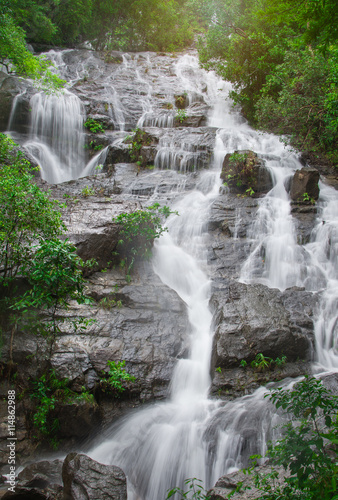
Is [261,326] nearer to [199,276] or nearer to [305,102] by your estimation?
[199,276]

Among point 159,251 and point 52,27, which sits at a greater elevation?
point 52,27

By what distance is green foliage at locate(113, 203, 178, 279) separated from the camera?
8.27 meters

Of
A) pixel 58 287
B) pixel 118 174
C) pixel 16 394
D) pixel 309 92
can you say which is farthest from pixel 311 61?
pixel 16 394

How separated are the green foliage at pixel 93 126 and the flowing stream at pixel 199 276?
1.64 feet

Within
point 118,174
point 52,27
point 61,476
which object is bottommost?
point 61,476

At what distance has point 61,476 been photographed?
168 inches

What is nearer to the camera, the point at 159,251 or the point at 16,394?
the point at 16,394

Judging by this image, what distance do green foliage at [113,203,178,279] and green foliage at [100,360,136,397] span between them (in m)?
2.68

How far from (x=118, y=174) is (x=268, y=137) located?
744 centimetres

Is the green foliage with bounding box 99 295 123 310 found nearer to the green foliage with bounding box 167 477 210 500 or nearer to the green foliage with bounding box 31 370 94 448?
the green foliage with bounding box 31 370 94 448

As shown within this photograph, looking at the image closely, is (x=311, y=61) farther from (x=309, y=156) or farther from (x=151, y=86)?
(x=151, y=86)

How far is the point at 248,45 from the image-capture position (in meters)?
16.8

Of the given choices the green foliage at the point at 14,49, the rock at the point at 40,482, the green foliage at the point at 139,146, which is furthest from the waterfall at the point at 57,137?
the rock at the point at 40,482

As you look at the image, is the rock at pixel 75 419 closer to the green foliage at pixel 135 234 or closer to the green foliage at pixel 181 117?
the green foliage at pixel 135 234
